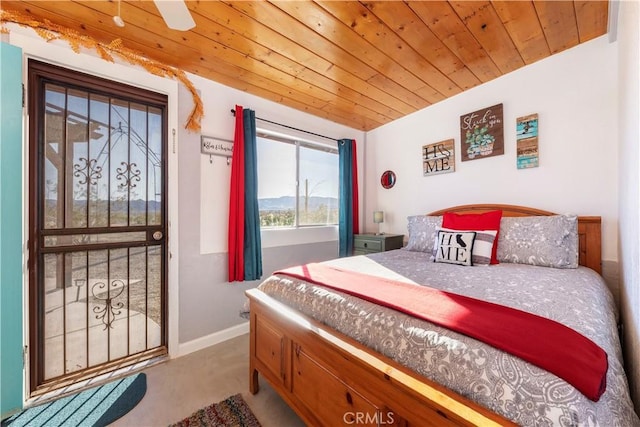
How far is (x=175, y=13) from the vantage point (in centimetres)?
123

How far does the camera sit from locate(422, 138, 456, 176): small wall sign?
2.76m

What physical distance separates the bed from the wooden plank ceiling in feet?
4.62

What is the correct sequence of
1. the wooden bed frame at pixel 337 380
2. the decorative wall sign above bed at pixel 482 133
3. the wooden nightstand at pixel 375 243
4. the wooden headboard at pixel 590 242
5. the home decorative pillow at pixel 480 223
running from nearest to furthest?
the wooden bed frame at pixel 337 380 < the wooden headboard at pixel 590 242 < the home decorative pillow at pixel 480 223 < the decorative wall sign above bed at pixel 482 133 < the wooden nightstand at pixel 375 243

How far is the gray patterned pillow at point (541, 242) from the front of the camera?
1.77 m

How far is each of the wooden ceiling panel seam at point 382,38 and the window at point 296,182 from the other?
4.65 feet

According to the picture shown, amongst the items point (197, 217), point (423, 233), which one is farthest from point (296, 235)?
point (423, 233)

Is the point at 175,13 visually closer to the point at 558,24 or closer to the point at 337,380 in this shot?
the point at 337,380

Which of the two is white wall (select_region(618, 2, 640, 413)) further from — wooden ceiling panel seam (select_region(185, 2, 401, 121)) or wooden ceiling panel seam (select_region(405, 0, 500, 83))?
wooden ceiling panel seam (select_region(185, 2, 401, 121))

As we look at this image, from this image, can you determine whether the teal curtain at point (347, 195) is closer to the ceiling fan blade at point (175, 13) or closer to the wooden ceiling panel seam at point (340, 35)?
the wooden ceiling panel seam at point (340, 35)

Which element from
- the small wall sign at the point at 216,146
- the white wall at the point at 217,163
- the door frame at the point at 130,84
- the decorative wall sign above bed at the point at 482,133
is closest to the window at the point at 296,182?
the white wall at the point at 217,163

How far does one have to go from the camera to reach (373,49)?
1.88 metres

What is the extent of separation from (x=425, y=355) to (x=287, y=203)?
2.38 m

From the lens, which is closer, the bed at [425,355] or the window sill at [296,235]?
the bed at [425,355]

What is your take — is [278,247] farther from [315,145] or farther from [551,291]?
[551,291]
